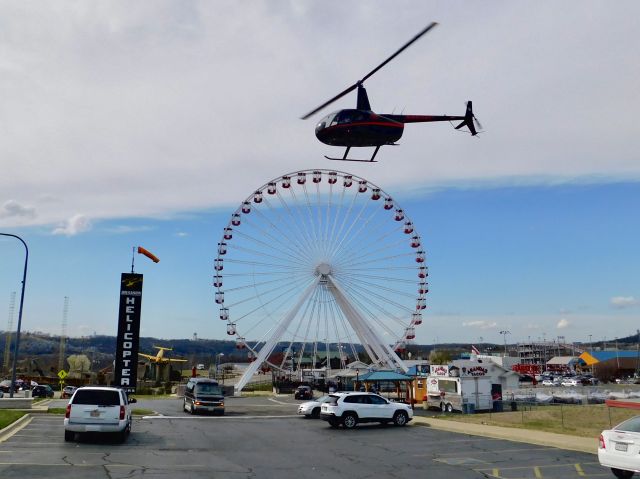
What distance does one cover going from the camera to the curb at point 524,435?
1908cm

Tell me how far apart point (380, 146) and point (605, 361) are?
10674 cm

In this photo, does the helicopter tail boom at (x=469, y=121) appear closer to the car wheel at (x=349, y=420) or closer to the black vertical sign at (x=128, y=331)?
the car wheel at (x=349, y=420)

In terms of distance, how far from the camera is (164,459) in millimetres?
16094

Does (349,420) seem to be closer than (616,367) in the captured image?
Yes

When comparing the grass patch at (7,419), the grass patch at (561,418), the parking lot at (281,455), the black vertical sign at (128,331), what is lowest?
the grass patch at (561,418)

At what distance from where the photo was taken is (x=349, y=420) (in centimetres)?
2586

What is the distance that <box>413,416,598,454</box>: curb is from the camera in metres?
19.1

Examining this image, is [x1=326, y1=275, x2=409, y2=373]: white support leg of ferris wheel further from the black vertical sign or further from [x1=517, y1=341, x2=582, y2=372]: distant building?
[x1=517, y1=341, x2=582, y2=372]: distant building

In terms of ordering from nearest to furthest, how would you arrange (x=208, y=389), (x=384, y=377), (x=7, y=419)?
(x=7, y=419)
(x=208, y=389)
(x=384, y=377)

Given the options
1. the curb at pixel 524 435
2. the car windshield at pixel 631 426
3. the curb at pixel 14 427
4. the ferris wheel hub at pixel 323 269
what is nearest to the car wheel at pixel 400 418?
the curb at pixel 524 435

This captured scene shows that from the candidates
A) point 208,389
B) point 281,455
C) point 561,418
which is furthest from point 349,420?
point 561,418

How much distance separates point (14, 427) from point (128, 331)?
17.8 metres

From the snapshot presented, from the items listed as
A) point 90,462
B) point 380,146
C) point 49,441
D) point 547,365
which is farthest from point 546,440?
point 547,365

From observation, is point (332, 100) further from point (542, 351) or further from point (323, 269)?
point (542, 351)
